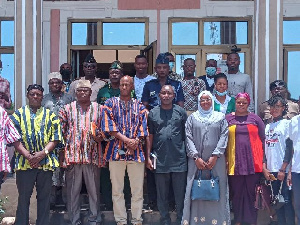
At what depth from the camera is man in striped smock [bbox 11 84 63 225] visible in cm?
610

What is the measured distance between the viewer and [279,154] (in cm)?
630

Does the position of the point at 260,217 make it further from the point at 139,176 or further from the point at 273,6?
the point at 273,6

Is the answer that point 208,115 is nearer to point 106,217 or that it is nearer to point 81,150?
point 81,150

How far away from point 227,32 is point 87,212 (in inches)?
189

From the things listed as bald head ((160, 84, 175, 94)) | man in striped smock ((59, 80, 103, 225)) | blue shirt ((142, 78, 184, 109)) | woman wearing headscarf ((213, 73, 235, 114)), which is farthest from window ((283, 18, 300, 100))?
man in striped smock ((59, 80, 103, 225))

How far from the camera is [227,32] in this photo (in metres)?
9.85

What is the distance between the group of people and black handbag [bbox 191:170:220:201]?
0.29 feet

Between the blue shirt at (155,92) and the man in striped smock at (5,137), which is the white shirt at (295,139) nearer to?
the blue shirt at (155,92)

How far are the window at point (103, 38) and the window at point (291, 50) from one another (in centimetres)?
262

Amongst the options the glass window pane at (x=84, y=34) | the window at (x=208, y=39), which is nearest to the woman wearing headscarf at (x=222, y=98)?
the window at (x=208, y=39)

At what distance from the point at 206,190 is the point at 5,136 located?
242 cm

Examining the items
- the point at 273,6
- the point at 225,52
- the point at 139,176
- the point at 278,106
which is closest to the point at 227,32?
the point at 225,52

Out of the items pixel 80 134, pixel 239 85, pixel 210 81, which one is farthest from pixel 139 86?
pixel 239 85

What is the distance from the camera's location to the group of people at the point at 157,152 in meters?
6.16
